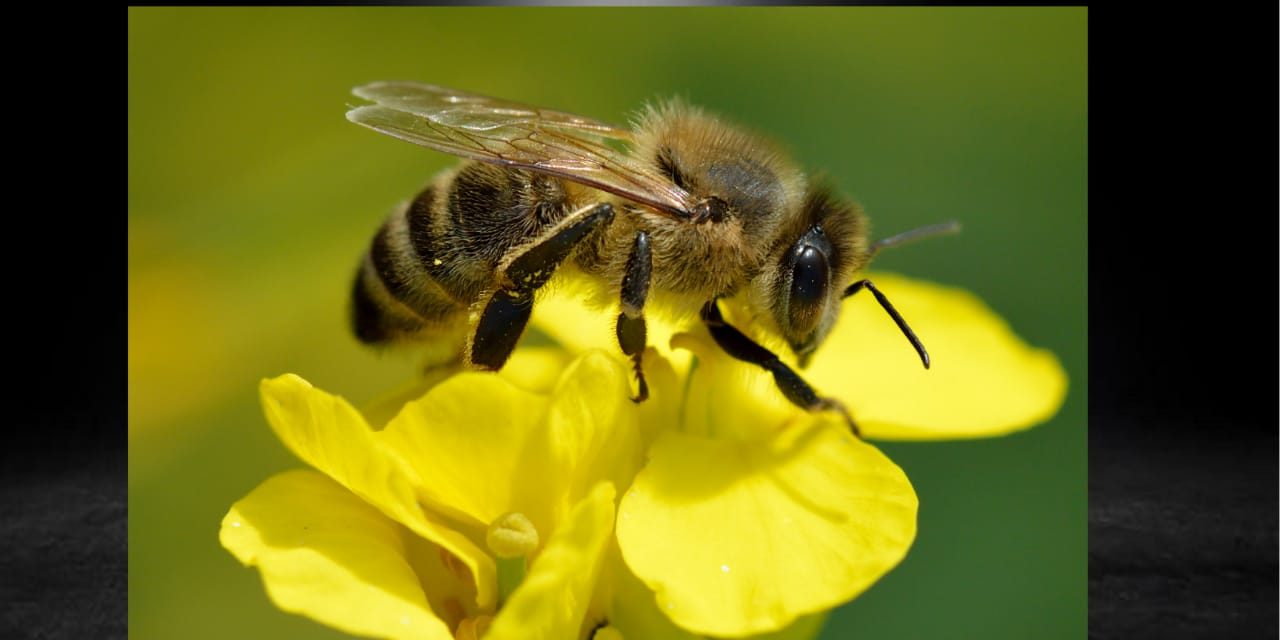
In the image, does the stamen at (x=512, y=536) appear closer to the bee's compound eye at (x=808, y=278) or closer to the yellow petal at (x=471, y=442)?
the yellow petal at (x=471, y=442)

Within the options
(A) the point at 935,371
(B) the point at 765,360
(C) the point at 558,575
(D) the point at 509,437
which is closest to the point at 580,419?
(D) the point at 509,437

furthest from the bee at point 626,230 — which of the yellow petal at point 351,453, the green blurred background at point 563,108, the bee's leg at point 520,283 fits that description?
the green blurred background at point 563,108

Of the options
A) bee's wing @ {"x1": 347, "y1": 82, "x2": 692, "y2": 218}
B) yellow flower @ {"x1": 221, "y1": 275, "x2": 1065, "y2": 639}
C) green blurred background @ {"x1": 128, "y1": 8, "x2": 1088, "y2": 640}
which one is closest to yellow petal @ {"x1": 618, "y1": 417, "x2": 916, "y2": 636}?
yellow flower @ {"x1": 221, "y1": 275, "x2": 1065, "y2": 639}

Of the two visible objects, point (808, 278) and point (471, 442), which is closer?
point (471, 442)

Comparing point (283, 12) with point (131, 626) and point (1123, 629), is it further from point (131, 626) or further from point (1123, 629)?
point (1123, 629)

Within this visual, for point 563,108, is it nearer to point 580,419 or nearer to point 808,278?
point 808,278

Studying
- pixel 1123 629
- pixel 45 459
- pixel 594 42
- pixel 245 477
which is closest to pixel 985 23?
pixel 594 42

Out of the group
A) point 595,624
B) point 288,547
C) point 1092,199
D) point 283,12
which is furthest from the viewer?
point 283,12
